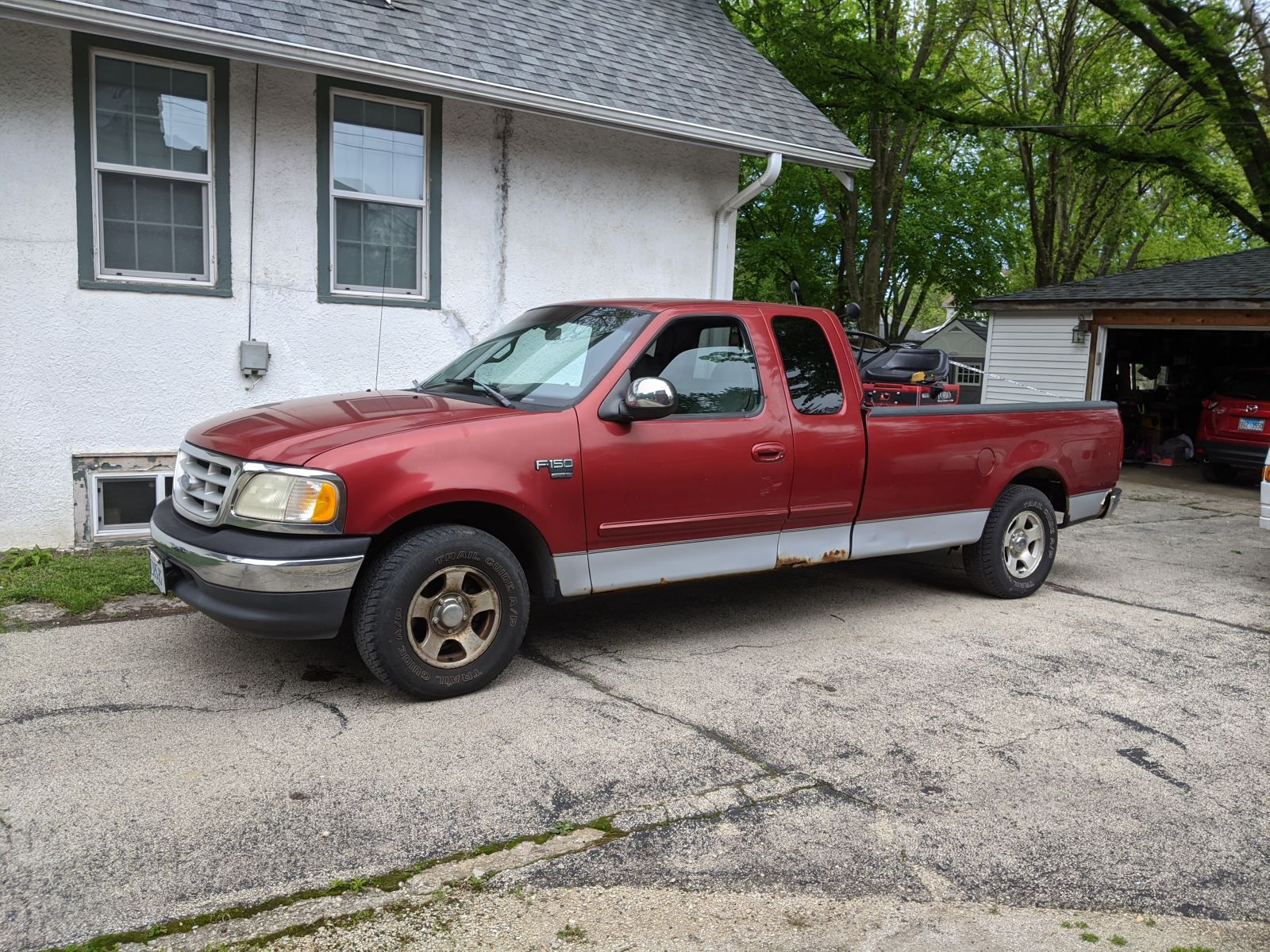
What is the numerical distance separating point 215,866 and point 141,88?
6.12 metres

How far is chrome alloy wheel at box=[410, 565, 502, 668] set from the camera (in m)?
4.60

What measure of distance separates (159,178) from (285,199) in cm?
87

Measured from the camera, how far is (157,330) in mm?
7461

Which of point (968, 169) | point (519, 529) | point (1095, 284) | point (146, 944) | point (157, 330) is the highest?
point (968, 169)

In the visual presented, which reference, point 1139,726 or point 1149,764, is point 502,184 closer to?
point 1139,726

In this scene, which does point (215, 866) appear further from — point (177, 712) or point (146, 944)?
point (177, 712)

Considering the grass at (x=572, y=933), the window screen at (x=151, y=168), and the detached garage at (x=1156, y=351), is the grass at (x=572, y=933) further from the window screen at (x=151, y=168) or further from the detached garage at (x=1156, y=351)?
the detached garage at (x=1156, y=351)

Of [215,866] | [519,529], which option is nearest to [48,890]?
[215,866]

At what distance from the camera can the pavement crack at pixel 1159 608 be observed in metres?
6.56

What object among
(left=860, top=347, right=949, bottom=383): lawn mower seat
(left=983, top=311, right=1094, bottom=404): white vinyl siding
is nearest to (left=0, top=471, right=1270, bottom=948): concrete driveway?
(left=860, top=347, right=949, bottom=383): lawn mower seat

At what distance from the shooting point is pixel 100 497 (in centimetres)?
742

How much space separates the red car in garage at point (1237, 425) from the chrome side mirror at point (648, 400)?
12.6 metres

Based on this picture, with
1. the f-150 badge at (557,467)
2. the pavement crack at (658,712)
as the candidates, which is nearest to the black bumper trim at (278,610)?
the f-150 badge at (557,467)

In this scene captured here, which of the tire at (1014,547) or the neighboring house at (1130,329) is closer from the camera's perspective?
the tire at (1014,547)
